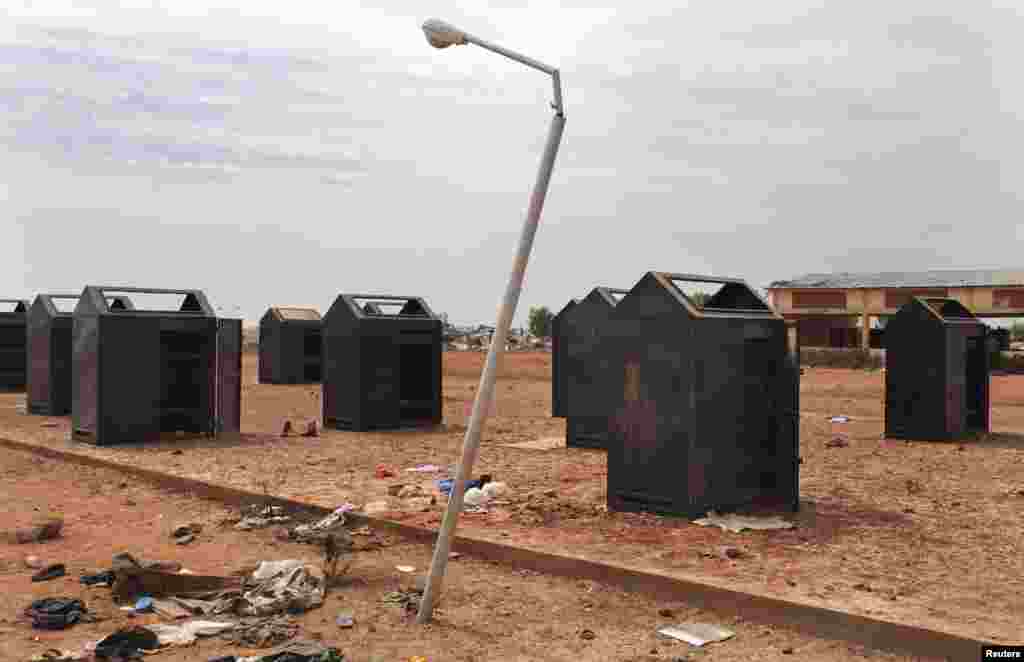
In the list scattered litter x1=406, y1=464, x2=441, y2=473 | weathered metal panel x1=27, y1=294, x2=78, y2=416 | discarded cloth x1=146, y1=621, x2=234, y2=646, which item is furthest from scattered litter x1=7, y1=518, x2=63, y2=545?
weathered metal panel x1=27, y1=294, x2=78, y2=416

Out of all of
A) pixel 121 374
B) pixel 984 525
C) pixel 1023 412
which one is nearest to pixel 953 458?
pixel 984 525

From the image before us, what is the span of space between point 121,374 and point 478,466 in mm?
5888

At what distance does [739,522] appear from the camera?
309 inches

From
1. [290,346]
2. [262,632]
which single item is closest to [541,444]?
[262,632]

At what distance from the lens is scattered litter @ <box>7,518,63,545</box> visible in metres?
7.75

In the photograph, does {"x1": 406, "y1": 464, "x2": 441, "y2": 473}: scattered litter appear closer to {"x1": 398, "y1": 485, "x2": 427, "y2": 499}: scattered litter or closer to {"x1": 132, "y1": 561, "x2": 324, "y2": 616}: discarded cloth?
{"x1": 398, "y1": 485, "x2": 427, "y2": 499}: scattered litter

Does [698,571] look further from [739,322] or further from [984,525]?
[984,525]

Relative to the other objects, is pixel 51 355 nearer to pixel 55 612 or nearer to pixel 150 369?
pixel 150 369

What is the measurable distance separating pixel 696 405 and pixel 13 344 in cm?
2328

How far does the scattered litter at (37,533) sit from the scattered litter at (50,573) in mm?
1266

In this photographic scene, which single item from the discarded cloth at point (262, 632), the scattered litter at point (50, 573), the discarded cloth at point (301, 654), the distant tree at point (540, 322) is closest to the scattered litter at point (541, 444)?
the scattered litter at point (50, 573)

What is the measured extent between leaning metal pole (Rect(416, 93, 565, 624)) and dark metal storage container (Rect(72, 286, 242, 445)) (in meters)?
9.39

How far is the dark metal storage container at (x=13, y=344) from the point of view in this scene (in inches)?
963

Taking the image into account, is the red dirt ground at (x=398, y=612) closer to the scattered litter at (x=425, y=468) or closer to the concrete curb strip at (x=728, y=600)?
the concrete curb strip at (x=728, y=600)
